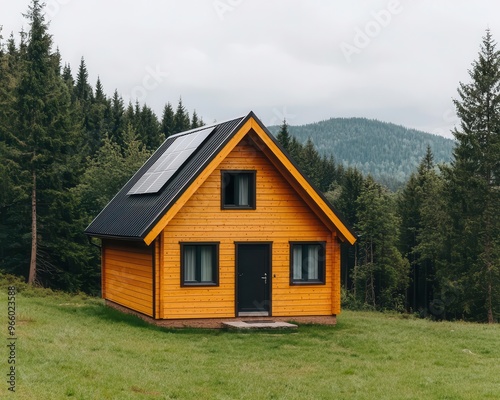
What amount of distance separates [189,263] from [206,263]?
0.53 metres

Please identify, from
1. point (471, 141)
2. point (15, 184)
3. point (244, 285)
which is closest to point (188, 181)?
point (244, 285)

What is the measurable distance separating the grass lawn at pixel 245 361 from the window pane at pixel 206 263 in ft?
5.75

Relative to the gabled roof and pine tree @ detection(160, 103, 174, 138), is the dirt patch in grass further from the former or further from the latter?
pine tree @ detection(160, 103, 174, 138)

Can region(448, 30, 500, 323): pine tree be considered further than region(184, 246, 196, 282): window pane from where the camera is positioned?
Yes

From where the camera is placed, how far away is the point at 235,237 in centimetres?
2184

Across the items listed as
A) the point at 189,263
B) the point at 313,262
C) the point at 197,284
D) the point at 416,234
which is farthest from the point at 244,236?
the point at 416,234

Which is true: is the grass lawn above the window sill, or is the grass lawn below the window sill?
below

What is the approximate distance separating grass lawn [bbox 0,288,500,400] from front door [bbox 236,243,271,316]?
1500mm

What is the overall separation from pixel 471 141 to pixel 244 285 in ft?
90.9

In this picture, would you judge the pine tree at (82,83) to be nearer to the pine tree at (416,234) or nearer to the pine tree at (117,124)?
the pine tree at (117,124)

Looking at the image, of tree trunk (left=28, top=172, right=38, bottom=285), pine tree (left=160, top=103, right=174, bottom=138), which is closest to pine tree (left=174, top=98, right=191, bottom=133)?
pine tree (left=160, top=103, right=174, bottom=138)

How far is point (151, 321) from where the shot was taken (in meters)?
21.4

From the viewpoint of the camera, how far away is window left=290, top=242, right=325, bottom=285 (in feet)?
73.8

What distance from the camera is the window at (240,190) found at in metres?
22.1
